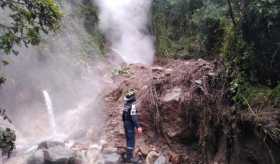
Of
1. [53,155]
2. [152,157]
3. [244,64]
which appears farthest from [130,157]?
[244,64]

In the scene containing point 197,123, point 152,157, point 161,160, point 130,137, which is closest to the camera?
point 130,137

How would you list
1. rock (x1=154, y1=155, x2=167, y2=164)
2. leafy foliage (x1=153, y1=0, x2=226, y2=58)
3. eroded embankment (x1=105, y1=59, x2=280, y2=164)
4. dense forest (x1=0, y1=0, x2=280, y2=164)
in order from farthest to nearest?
leafy foliage (x1=153, y1=0, x2=226, y2=58) < rock (x1=154, y1=155, x2=167, y2=164) < eroded embankment (x1=105, y1=59, x2=280, y2=164) < dense forest (x1=0, y1=0, x2=280, y2=164)

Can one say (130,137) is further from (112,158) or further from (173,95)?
(173,95)

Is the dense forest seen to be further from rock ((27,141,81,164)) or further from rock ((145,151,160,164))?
rock ((27,141,81,164))

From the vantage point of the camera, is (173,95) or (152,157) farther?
(173,95)

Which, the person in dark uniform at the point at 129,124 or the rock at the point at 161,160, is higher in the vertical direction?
the person in dark uniform at the point at 129,124

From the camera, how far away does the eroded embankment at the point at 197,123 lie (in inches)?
331

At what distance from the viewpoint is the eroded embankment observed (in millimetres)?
8406

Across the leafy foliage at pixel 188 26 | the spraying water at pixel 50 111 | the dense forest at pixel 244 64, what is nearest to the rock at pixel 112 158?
the dense forest at pixel 244 64

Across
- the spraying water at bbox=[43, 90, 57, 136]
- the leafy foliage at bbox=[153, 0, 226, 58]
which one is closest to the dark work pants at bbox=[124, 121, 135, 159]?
the spraying water at bbox=[43, 90, 57, 136]

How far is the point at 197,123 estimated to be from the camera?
397 inches

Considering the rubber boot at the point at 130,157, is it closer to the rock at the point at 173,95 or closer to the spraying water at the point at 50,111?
the rock at the point at 173,95

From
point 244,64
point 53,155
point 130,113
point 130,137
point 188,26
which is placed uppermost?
point 188,26

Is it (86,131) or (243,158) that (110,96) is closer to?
(86,131)
